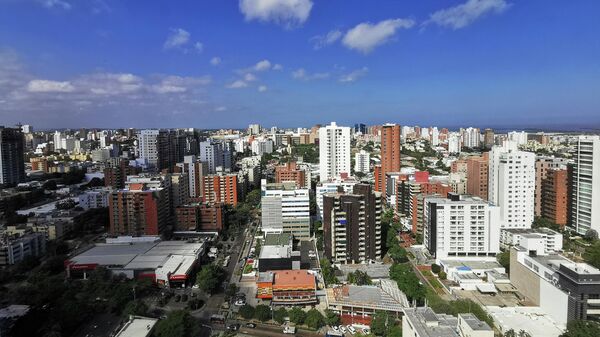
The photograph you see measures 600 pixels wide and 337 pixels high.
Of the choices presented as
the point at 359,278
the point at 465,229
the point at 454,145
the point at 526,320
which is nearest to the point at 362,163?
the point at 454,145

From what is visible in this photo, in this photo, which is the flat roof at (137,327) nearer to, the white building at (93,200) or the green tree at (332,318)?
the green tree at (332,318)

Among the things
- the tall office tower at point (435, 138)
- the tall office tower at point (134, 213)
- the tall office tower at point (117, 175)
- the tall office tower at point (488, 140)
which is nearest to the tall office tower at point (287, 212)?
the tall office tower at point (134, 213)

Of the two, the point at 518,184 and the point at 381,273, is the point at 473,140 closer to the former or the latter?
the point at 518,184

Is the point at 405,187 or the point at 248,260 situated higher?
the point at 405,187

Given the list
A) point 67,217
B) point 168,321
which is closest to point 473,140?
point 67,217

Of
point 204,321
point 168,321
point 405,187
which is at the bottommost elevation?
point 204,321

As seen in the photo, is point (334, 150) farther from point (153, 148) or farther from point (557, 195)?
point (153, 148)

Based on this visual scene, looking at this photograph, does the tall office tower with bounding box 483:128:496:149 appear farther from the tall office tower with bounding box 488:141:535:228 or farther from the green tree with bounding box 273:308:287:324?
the green tree with bounding box 273:308:287:324
